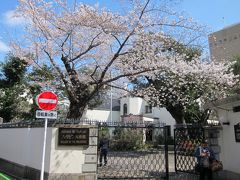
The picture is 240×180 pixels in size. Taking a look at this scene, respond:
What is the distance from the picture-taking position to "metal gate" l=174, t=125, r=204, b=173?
1135cm

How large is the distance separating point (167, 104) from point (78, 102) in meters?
13.0

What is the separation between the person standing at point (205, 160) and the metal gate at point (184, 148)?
1796 mm

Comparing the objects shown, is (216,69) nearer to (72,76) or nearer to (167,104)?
(72,76)

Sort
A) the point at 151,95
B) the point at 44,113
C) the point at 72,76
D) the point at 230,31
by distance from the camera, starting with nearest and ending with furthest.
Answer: the point at 44,113
the point at 72,76
the point at 151,95
the point at 230,31

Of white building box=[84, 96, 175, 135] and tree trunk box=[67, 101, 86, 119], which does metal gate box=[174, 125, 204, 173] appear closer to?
tree trunk box=[67, 101, 86, 119]

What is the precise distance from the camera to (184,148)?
11.7m

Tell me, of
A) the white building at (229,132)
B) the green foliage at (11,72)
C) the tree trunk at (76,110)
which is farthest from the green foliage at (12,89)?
the white building at (229,132)

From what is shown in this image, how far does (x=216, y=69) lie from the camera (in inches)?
516

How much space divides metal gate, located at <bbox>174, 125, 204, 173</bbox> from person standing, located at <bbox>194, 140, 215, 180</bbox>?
1796 mm

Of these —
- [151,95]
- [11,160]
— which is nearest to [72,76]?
[11,160]

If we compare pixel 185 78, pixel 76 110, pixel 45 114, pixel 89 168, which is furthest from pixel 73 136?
pixel 185 78

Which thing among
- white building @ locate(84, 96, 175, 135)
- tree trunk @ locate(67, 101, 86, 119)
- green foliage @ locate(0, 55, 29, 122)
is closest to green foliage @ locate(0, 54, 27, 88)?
green foliage @ locate(0, 55, 29, 122)

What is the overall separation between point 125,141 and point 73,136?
14072 mm

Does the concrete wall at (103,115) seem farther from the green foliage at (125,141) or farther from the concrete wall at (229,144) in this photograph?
the concrete wall at (229,144)
